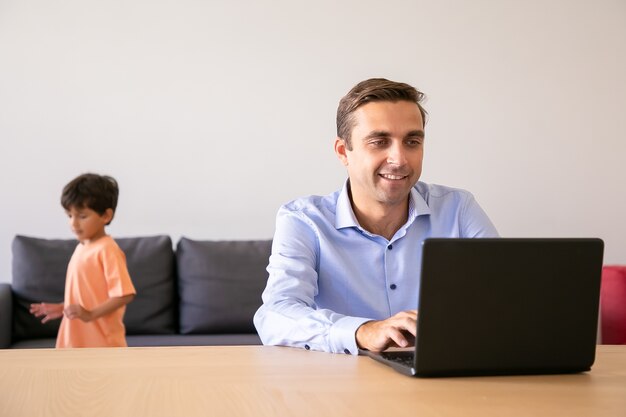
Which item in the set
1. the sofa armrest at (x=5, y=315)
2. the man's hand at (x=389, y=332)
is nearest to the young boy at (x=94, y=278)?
the sofa armrest at (x=5, y=315)

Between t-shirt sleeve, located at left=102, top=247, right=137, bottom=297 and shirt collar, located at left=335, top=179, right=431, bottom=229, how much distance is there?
1.17 metres

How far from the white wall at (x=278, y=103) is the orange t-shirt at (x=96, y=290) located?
922 millimetres

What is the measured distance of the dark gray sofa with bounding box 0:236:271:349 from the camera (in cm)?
383

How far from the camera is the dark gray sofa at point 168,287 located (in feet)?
12.6

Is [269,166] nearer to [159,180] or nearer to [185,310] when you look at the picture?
[159,180]

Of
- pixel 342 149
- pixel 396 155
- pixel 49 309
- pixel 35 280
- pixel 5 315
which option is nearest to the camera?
pixel 396 155

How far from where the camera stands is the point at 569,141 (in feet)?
14.4

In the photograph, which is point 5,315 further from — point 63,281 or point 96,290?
point 96,290

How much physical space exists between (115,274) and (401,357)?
1.87 meters

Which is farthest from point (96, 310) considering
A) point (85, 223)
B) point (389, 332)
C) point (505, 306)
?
point (505, 306)

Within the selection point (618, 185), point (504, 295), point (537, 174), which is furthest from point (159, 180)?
point (504, 295)

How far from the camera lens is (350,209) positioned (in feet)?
7.26

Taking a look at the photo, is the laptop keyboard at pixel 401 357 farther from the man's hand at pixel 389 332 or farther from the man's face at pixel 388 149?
the man's face at pixel 388 149

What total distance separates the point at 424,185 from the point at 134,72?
227 centimetres
